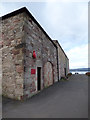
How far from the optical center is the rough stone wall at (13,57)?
375 cm

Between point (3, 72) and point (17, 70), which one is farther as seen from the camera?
point (3, 72)

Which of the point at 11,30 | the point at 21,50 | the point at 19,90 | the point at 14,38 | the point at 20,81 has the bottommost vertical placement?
the point at 19,90

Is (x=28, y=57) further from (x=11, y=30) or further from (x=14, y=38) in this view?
(x=11, y=30)

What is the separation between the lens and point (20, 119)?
2.23m

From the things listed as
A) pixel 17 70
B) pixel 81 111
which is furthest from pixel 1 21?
pixel 81 111

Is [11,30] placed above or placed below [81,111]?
above

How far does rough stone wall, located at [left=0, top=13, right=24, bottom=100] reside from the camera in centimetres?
375

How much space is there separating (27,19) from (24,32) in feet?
3.12

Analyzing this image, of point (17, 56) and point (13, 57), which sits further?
point (13, 57)

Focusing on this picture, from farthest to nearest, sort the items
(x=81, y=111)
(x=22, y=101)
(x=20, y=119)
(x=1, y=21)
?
1. (x=1, y=21)
2. (x=22, y=101)
3. (x=81, y=111)
4. (x=20, y=119)

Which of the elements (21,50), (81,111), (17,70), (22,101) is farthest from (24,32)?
(81,111)

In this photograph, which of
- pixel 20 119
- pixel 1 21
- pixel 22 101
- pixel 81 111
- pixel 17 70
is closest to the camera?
pixel 20 119

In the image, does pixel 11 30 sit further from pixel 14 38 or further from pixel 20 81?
pixel 20 81

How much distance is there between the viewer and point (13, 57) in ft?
13.4
